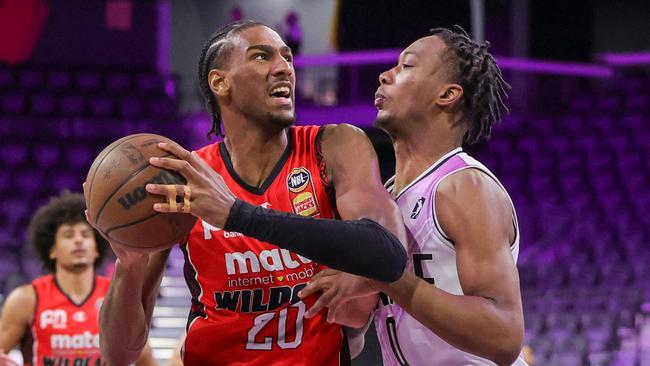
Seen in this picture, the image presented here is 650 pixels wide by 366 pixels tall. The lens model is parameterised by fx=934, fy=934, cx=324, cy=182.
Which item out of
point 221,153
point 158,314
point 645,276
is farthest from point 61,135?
point 221,153

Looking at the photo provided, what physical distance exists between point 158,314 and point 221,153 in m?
6.56

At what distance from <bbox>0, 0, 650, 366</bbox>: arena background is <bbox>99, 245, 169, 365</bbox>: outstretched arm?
5.76m

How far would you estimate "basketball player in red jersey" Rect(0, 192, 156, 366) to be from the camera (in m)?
5.31

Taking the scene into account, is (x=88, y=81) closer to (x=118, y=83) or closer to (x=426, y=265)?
(x=118, y=83)

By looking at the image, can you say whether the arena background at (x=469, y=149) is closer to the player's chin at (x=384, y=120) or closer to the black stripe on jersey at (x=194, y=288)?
the player's chin at (x=384, y=120)

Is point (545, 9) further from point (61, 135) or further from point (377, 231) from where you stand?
point (377, 231)

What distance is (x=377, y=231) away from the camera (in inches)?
101

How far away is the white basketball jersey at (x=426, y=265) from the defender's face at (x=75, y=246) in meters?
2.90

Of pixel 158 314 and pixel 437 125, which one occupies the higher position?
pixel 437 125

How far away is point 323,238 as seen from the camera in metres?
2.46

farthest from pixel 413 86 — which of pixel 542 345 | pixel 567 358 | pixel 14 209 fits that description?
pixel 14 209

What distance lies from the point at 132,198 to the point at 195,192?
23 cm

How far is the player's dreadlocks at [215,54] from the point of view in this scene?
10.6 ft

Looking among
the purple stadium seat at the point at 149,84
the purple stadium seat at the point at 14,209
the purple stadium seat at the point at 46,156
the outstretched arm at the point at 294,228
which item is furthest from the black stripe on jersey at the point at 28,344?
the purple stadium seat at the point at 149,84
